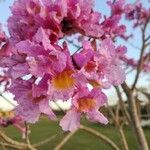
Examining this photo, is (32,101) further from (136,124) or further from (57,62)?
(136,124)

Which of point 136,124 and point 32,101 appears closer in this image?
point 32,101

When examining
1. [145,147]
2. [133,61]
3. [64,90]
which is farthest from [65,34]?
[133,61]

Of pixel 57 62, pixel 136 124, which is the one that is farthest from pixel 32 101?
pixel 136 124

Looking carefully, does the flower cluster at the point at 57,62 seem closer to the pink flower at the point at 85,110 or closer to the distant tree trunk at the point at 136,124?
the pink flower at the point at 85,110

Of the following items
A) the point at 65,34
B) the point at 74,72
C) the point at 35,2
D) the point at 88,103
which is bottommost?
the point at 88,103

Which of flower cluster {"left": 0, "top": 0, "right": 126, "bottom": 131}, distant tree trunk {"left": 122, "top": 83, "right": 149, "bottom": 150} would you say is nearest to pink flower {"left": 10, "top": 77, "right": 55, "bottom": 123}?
flower cluster {"left": 0, "top": 0, "right": 126, "bottom": 131}

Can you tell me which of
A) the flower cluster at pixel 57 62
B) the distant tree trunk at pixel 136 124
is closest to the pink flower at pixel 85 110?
the flower cluster at pixel 57 62

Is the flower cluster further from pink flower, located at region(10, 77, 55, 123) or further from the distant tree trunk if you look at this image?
the distant tree trunk

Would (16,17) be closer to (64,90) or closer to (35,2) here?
(35,2)
